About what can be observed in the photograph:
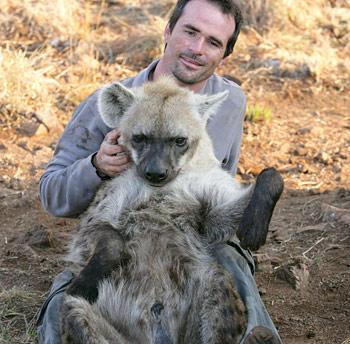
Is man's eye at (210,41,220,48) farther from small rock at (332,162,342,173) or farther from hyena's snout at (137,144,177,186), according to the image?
small rock at (332,162,342,173)

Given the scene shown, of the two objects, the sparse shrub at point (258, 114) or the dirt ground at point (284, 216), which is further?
the sparse shrub at point (258, 114)

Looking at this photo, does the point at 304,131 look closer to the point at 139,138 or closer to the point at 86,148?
the point at 86,148

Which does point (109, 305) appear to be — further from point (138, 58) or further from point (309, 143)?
point (138, 58)

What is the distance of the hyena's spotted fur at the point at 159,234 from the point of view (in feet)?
9.52

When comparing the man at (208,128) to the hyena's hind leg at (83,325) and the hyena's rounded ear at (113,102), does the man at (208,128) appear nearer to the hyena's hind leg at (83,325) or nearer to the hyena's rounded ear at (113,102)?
the hyena's rounded ear at (113,102)

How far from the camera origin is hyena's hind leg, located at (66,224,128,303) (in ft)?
9.70

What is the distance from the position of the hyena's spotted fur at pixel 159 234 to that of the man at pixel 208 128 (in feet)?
0.30

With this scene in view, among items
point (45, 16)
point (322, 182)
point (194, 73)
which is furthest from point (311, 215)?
point (45, 16)

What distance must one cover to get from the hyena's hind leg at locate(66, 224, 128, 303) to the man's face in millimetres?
1067

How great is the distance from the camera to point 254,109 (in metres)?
6.26

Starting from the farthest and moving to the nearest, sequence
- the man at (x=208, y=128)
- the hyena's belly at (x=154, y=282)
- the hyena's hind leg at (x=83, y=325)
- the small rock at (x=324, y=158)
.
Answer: the small rock at (x=324, y=158), the man at (x=208, y=128), the hyena's belly at (x=154, y=282), the hyena's hind leg at (x=83, y=325)

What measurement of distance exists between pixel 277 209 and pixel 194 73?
4.86 ft

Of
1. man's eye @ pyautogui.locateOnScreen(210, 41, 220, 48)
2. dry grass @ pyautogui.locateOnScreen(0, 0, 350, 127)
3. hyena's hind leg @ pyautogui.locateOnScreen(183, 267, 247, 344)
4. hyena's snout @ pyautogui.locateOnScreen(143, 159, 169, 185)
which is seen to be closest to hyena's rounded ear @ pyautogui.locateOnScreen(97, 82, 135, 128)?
hyena's snout @ pyautogui.locateOnScreen(143, 159, 169, 185)

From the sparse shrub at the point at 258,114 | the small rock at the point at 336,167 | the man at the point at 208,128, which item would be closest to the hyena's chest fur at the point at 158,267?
the man at the point at 208,128
